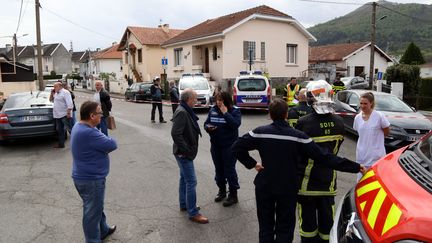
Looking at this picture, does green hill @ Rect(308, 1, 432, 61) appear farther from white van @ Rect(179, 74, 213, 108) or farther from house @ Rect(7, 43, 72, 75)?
house @ Rect(7, 43, 72, 75)

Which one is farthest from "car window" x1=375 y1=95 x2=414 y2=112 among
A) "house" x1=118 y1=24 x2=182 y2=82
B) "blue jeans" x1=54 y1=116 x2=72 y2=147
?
"house" x1=118 y1=24 x2=182 y2=82

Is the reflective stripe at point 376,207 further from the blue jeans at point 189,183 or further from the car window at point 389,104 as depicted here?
the car window at point 389,104

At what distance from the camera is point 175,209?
548 cm

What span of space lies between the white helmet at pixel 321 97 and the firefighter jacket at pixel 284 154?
40 cm

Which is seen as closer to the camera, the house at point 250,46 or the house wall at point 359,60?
the house at point 250,46

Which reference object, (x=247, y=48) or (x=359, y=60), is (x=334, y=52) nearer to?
(x=359, y=60)

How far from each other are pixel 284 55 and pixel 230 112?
77.9ft

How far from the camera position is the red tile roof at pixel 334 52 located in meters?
41.6

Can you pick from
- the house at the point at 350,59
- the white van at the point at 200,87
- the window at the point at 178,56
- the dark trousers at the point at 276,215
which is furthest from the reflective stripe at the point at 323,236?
the house at the point at 350,59

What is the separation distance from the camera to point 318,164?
3.61 meters

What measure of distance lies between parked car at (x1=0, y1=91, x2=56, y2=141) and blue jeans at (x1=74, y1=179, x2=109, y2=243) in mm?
6751

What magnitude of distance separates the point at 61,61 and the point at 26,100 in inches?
3071

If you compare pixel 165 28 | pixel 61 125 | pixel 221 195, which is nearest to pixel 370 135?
pixel 221 195

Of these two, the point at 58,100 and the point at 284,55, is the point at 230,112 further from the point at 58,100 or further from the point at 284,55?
the point at 284,55
